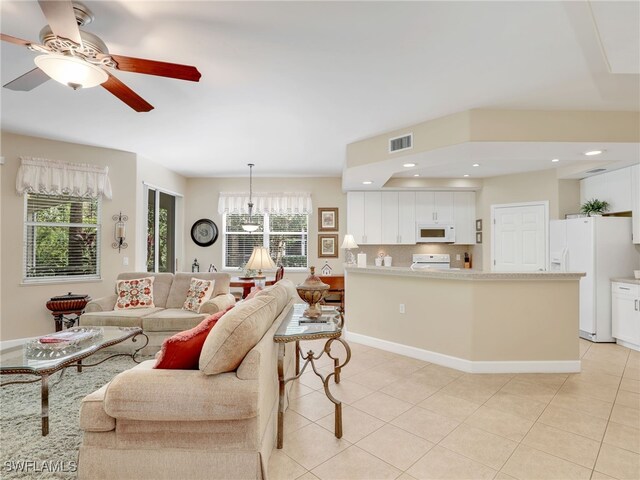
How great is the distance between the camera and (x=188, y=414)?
156 cm

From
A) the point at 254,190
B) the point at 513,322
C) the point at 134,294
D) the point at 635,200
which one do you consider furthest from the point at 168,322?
the point at 635,200

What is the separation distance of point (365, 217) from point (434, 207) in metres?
1.31

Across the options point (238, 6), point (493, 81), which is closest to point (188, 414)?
point (238, 6)

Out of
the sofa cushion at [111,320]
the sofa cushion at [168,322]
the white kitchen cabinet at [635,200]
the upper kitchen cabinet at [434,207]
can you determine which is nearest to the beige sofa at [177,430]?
the sofa cushion at [168,322]

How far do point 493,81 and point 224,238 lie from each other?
5.34 meters

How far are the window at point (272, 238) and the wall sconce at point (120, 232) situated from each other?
206 cm

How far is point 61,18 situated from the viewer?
5.02 ft

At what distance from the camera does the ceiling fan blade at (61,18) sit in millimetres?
1428

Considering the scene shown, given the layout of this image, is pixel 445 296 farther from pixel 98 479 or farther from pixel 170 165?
pixel 170 165

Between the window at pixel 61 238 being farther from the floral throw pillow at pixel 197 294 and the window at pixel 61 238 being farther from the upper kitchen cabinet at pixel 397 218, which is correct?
the upper kitchen cabinet at pixel 397 218

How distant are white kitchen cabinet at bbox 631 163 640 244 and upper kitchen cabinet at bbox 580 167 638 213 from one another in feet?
0.11

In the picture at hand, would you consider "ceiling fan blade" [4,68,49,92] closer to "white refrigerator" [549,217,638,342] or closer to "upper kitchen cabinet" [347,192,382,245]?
"upper kitchen cabinet" [347,192,382,245]

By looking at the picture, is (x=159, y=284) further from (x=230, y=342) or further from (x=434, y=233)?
(x=434, y=233)

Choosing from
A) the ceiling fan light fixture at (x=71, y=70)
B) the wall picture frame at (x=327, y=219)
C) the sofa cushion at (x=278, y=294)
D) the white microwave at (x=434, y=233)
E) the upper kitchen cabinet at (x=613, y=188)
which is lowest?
the sofa cushion at (x=278, y=294)
